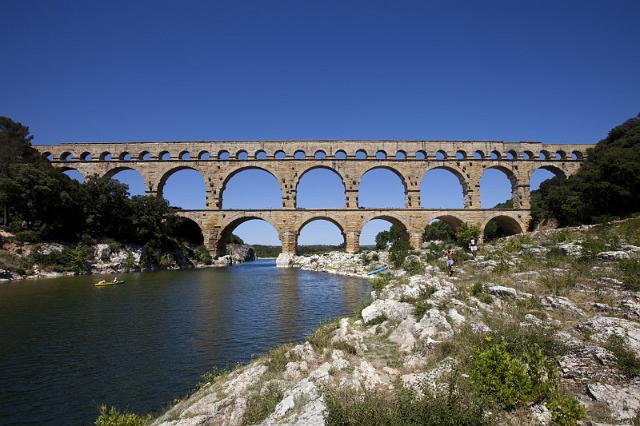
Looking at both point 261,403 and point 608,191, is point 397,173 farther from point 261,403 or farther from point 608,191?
point 261,403

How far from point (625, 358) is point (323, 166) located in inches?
1251

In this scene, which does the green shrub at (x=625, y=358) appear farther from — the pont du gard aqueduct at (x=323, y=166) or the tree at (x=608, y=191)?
the pont du gard aqueduct at (x=323, y=166)

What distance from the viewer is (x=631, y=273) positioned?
676cm

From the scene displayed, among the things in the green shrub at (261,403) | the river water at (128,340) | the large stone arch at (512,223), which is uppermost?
the large stone arch at (512,223)

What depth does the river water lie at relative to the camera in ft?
17.6

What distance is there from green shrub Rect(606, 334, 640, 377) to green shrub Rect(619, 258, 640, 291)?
3075 millimetres

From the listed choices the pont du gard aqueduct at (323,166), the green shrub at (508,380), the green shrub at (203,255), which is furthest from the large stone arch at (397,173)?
the green shrub at (508,380)

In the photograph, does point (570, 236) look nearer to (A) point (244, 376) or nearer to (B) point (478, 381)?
(B) point (478, 381)

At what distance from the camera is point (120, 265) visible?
27.2 metres

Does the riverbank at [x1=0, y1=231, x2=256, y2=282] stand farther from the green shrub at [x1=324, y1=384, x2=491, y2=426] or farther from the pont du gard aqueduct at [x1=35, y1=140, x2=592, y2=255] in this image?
the green shrub at [x1=324, y1=384, x2=491, y2=426]

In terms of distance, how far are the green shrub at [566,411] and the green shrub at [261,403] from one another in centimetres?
279

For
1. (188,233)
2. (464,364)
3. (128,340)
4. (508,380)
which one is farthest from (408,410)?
(188,233)

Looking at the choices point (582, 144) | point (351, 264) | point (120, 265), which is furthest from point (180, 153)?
point (582, 144)

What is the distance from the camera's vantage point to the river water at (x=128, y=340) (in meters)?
5.35
